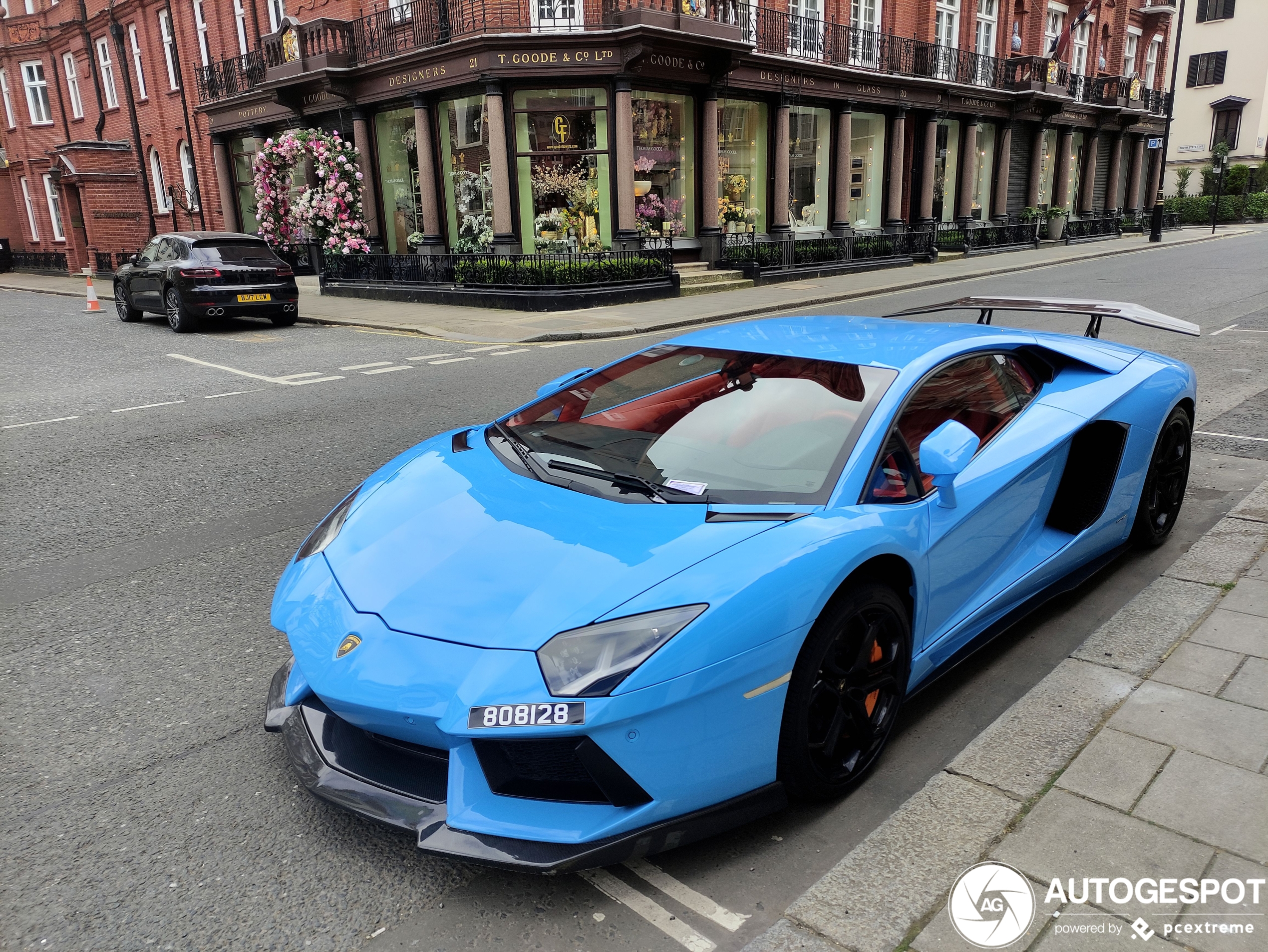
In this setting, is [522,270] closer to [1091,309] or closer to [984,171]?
[1091,309]

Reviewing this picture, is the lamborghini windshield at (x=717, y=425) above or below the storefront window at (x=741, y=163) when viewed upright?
below

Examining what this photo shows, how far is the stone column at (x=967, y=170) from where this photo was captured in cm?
3058

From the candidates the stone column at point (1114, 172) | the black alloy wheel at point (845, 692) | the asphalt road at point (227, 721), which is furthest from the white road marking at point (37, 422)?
the stone column at point (1114, 172)

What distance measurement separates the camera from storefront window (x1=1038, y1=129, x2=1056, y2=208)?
36562 mm

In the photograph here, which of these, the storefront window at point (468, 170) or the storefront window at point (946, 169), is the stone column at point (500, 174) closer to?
the storefront window at point (468, 170)

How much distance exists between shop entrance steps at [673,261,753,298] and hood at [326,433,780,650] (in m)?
16.6

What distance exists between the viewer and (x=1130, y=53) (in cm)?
4153

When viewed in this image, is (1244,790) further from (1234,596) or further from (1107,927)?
(1234,596)

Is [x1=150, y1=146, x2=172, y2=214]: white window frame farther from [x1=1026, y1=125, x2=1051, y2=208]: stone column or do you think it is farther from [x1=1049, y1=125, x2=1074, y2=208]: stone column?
[x1=1049, y1=125, x2=1074, y2=208]: stone column

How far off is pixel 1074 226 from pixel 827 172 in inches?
569

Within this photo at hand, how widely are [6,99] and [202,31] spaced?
18.1 metres

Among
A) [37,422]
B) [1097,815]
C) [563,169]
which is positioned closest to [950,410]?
[1097,815]

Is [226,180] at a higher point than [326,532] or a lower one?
higher

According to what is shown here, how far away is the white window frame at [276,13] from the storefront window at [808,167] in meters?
14.9
